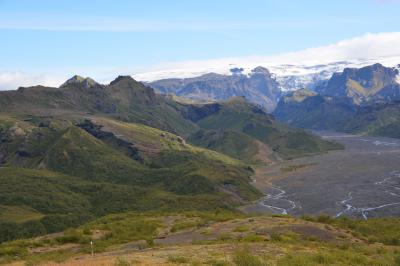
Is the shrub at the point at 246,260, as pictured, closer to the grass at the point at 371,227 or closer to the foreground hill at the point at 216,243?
the foreground hill at the point at 216,243

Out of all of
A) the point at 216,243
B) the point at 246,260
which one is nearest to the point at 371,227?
the point at 216,243

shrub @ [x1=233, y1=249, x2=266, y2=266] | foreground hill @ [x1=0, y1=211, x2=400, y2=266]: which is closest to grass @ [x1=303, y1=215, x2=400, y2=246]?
foreground hill @ [x1=0, y1=211, x2=400, y2=266]

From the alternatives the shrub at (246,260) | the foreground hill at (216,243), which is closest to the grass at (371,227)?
the foreground hill at (216,243)

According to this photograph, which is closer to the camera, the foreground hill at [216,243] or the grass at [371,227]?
the foreground hill at [216,243]

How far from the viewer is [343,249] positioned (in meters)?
60.1

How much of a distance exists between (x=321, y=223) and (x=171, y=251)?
3202 centimetres

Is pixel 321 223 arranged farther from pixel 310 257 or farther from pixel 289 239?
pixel 310 257

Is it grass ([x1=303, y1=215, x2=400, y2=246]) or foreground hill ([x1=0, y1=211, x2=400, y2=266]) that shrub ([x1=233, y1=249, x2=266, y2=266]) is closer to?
foreground hill ([x1=0, y1=211, x2=400, y2=266])

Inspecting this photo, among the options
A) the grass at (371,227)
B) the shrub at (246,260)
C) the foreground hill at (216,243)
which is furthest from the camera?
the grass at (371,227)

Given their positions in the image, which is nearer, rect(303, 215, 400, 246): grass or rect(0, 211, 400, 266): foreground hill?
rect(0, 211, 400, 266): foreground hill

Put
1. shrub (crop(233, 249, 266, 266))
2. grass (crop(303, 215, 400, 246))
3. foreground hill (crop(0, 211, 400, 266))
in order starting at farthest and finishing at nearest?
grass (crop(303, 215, 400, 246)), foreground hill (crop(0, 211, 400, 266)), shrub (crop(233, 249, 266, 266))

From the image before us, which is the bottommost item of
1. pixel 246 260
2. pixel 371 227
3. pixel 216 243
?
pixel 371 227

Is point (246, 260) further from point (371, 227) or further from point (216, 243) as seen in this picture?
point (371, 227)

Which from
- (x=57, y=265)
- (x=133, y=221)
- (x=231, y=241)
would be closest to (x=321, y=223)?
(x=231, y=241)
